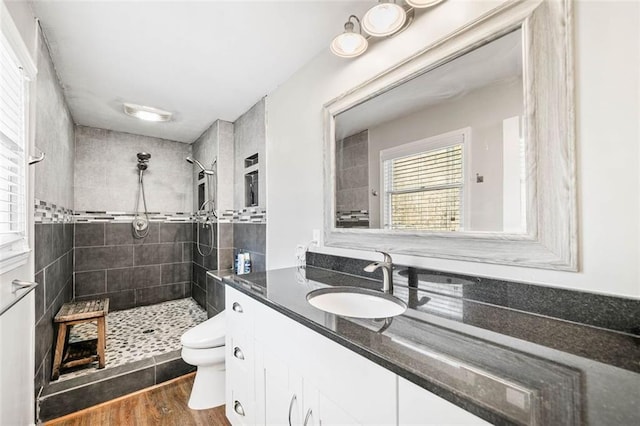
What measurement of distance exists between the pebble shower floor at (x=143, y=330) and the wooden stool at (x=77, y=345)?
0.07 m

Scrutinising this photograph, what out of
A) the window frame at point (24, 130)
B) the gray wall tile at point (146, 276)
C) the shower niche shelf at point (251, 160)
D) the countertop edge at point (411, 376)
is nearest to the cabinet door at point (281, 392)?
the countertop edge at point (411, 376)

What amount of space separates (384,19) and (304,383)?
1.52 meters

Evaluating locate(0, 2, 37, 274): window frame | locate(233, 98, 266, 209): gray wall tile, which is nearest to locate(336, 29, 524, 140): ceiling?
locate(233, 98, 266, 209): gray wall tile

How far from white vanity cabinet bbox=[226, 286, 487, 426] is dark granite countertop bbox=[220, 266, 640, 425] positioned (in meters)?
0.05

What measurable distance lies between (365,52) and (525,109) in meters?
0.90

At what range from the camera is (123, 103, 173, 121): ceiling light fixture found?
8.30ft

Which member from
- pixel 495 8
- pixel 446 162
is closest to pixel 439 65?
pixel 495 8

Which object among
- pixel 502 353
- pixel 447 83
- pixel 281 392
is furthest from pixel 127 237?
pixel 502 353

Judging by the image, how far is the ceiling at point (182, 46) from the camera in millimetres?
1448

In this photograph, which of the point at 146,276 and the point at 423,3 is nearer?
the point at 423,3

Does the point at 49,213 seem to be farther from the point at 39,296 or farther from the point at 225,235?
the point at 225,235

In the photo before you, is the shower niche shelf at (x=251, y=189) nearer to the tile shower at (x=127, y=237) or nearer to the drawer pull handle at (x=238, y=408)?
the tile shower at (x=127, y=237)

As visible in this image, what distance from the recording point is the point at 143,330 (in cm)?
280

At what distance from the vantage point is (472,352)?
0.67m
